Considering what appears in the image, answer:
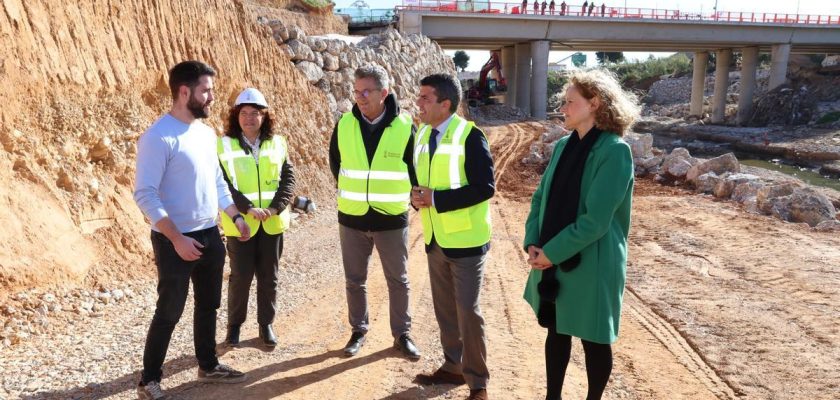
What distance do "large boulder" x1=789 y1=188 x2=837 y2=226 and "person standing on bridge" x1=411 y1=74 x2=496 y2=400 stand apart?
30.9ft

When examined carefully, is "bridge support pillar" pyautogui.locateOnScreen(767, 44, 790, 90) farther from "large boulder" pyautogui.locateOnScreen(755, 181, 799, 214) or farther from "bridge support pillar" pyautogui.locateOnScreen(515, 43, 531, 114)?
"large boulder" pyautogui.locateOnScreen(755, 181, 799, 214)

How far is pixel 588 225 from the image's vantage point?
303cm

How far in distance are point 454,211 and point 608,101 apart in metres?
1.18

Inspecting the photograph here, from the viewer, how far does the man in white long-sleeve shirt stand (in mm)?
3420

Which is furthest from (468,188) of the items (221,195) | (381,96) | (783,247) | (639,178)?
(639,178)

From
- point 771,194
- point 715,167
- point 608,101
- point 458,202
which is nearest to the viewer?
point 608,101

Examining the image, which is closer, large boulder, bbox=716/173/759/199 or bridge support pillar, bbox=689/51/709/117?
large boulder, bbox=716/173/759/199

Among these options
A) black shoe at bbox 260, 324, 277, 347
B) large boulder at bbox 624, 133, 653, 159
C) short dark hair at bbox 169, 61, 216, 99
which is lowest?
black shoe at bbox 260, 324, 277, 347

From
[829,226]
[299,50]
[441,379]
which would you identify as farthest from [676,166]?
[441,379]

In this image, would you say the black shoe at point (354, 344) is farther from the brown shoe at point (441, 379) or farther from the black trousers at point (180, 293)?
the black trousers at point (180, 293)

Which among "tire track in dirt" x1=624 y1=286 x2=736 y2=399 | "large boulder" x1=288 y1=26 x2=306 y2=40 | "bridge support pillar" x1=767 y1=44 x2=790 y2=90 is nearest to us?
"tire track in dirt" x1=624 y1=286 x2=736 y2=399

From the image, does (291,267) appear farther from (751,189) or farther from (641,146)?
(641,146)

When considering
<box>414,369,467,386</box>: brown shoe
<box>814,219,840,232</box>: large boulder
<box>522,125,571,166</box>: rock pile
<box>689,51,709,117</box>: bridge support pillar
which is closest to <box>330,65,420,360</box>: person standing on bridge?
<box>414,369,467,386</box>: brown shoe

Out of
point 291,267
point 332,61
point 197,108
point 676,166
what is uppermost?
point 332,61
